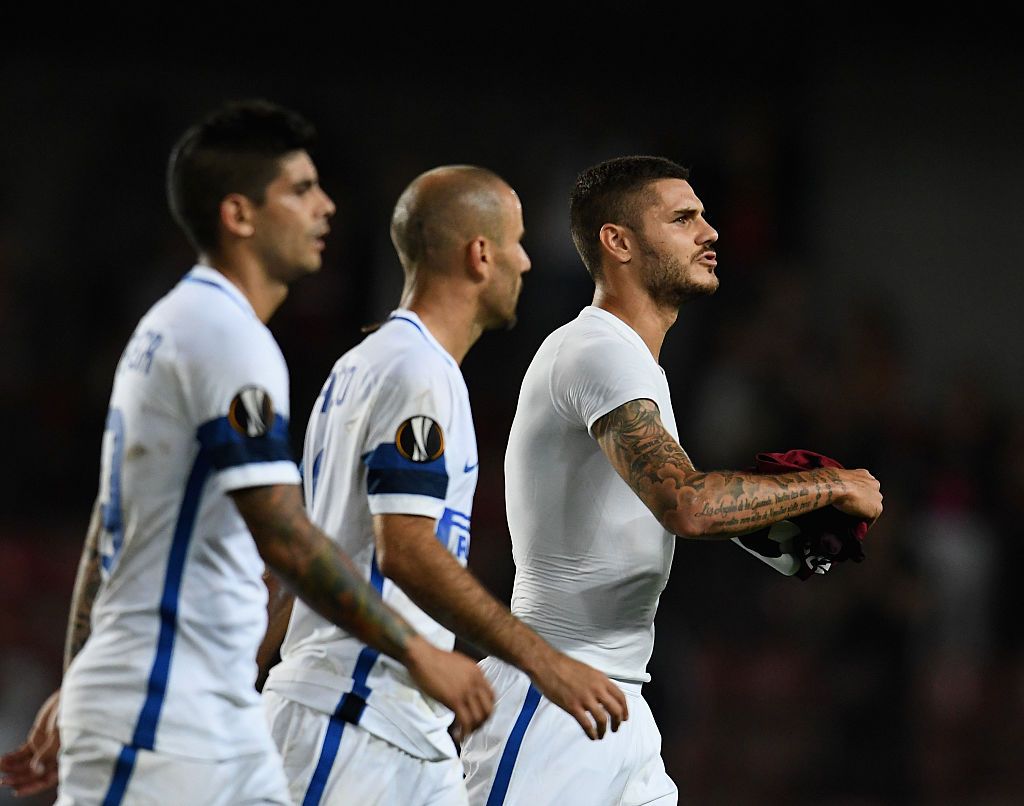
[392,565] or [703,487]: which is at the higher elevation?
[703,487]

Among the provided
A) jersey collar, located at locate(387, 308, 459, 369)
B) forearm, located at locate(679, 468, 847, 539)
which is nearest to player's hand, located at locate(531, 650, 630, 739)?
forearm, located at locate(679, 468, 847, 539)

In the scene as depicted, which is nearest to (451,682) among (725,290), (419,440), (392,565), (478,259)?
(392,565)

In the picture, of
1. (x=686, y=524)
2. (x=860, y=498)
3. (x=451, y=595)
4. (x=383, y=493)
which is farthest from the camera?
(x=860, y=498)

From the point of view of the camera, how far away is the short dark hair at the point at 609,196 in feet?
14.7

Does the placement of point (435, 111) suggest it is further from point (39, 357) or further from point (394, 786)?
point (394, 786)

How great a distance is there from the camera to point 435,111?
12.6 metres

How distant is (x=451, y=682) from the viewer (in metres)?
3.05

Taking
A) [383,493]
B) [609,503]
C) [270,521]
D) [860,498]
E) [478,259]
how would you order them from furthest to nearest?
[609,503]
[478,259]
[860,498]
[383,493]
[270,521]

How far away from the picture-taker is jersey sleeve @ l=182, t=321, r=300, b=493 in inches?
116

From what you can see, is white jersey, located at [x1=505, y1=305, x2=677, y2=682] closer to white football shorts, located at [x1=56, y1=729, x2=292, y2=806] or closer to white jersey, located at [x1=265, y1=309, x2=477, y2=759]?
white jersey, located at [x1=265, y1=309, x2=477, y2=759]

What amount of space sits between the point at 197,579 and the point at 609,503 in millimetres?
1388

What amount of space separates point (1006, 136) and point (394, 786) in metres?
10.5

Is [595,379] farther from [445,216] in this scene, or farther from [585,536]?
[445,216]

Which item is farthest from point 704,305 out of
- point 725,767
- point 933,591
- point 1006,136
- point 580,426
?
point 580,426
